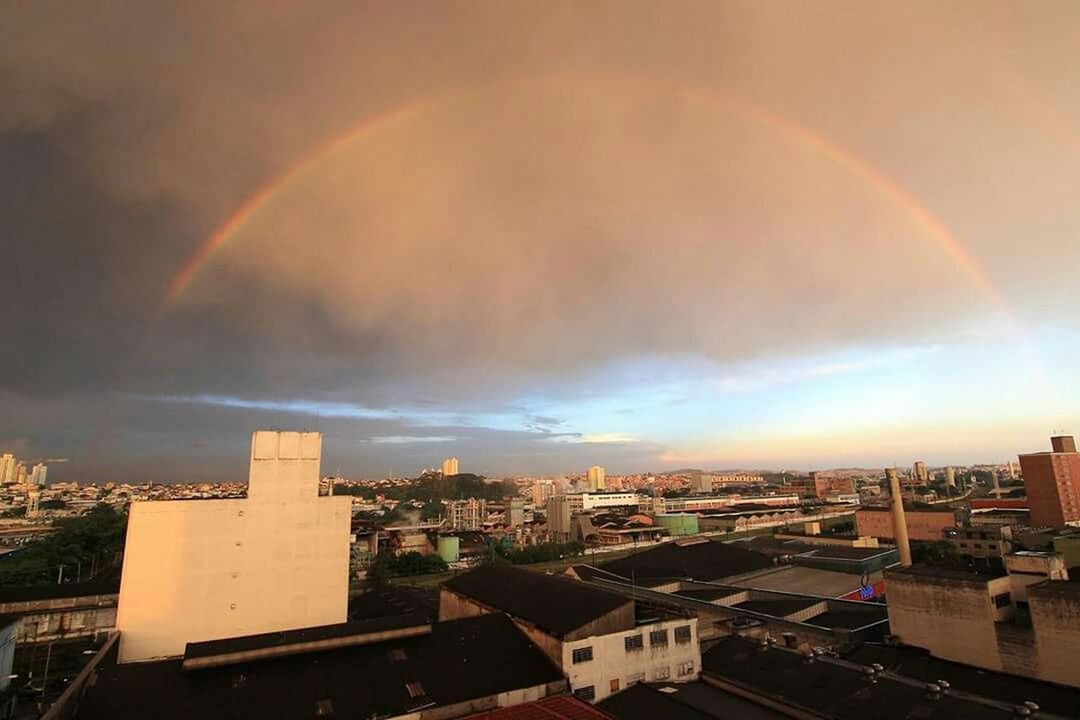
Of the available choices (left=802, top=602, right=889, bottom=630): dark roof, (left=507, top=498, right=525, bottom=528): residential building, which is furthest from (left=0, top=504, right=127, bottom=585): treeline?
(left=802, top=602, right=889, bottom=630): dark roof

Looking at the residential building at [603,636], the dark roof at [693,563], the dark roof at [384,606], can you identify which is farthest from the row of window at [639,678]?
the dark roof at [693,563]

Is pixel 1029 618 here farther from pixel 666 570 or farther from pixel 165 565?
pixel 165 565

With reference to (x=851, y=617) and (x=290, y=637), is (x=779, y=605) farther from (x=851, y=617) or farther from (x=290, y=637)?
(x=290, y=637)

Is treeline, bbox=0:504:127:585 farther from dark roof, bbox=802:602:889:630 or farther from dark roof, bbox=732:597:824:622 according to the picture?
dark roof, bbox=802:602:889:630

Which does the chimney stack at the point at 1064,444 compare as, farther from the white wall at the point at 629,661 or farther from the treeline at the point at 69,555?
the treeline at the point at 69,555

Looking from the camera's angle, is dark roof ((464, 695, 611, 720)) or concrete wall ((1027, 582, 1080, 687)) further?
concrete wall ((1027, 582, 1080, 687))

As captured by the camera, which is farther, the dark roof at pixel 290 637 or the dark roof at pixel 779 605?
Result: the dark roof at pixel 779 605

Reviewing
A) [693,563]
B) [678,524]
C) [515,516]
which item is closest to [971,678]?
[693,563]

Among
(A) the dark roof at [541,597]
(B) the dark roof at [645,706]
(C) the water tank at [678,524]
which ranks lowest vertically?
(C) the water tank at [678,524]
